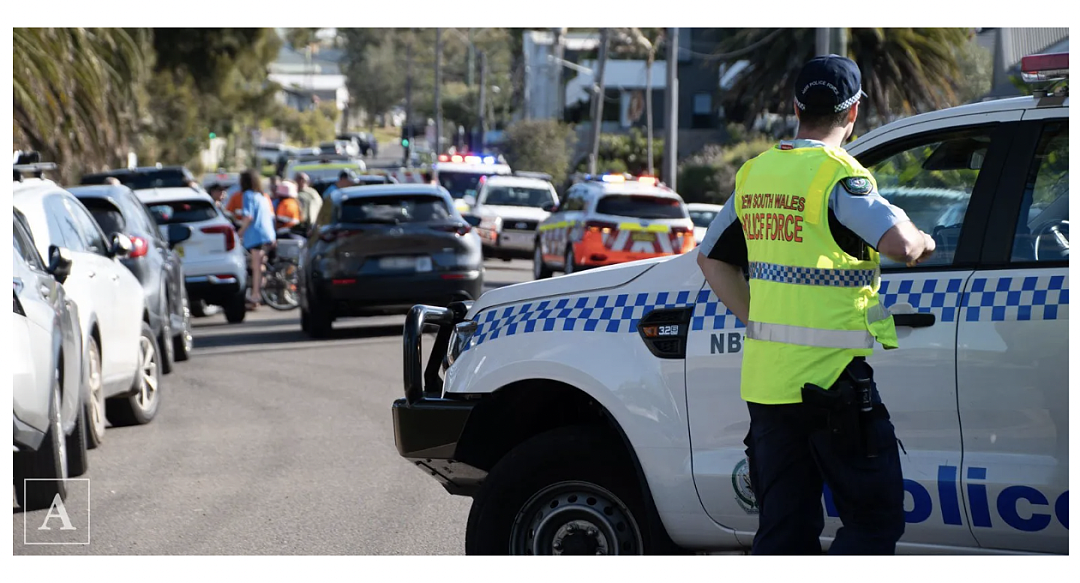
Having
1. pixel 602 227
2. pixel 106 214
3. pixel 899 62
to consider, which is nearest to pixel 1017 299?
pixel 106 214

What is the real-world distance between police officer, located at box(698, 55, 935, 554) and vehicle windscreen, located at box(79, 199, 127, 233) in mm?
9232

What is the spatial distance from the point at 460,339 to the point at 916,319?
1.67 meters

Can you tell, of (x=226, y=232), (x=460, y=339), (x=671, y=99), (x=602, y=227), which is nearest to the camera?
(x=460, y=339)

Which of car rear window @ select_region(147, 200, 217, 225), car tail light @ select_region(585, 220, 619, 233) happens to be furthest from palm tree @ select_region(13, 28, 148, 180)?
car tail light @ select_region(585, 220, 619, 233)

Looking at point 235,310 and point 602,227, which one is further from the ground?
point 602,227

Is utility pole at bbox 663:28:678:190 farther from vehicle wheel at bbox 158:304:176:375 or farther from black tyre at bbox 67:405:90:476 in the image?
black tyre at bbox 67:405:90:476

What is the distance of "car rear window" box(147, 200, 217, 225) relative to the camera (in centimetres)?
1678

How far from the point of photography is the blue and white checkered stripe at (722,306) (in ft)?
13.8

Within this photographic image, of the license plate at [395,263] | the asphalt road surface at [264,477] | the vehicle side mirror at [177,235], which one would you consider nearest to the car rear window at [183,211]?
the license plate at [395,263]

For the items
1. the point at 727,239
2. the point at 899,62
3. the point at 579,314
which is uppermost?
the point at 899,62

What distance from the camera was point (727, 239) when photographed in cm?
431

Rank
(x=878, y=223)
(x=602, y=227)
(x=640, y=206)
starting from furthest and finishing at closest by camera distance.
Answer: (x=640, y=206), (x=602, y=227), (x=878, y=223)

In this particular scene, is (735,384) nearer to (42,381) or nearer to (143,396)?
(42,381)
